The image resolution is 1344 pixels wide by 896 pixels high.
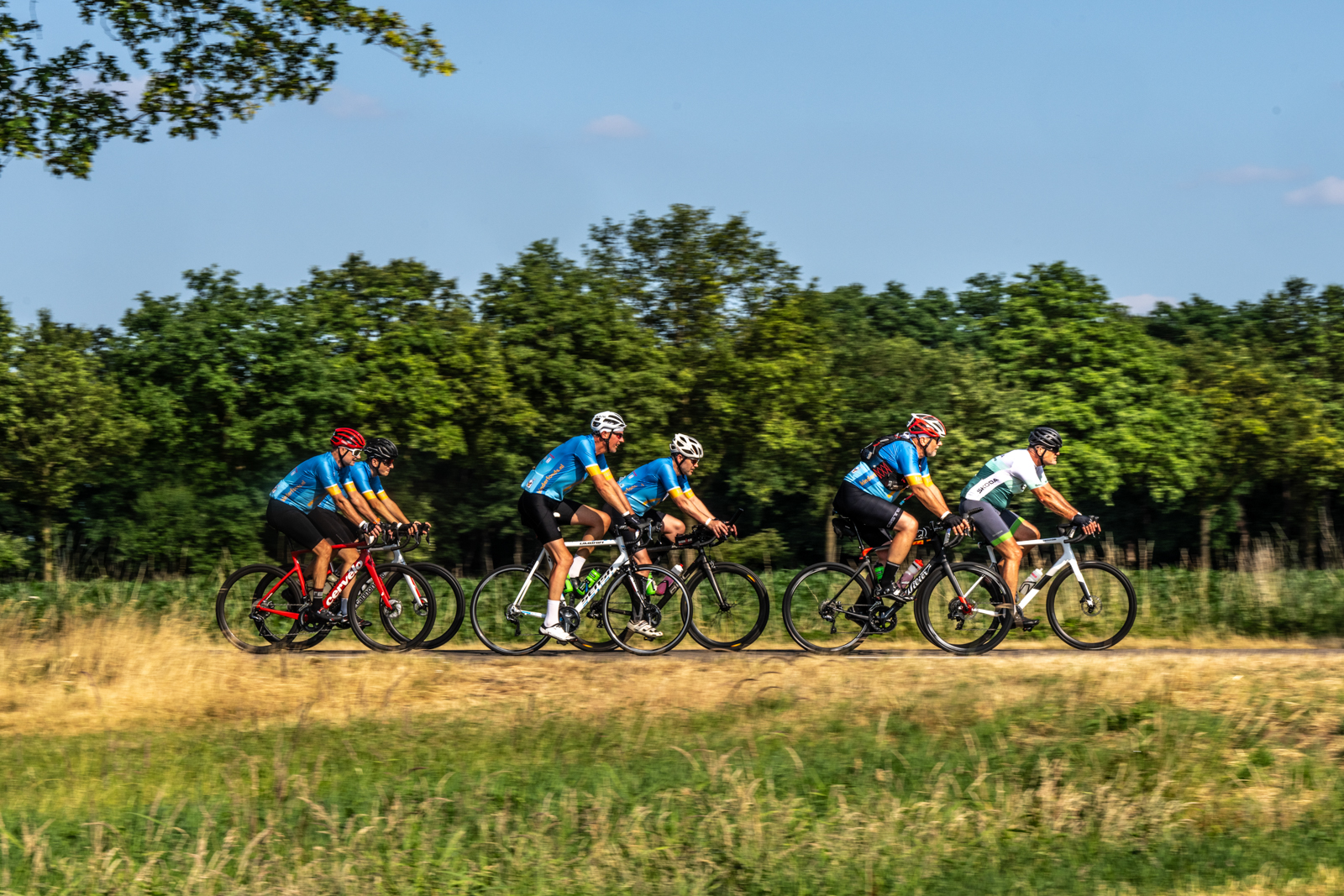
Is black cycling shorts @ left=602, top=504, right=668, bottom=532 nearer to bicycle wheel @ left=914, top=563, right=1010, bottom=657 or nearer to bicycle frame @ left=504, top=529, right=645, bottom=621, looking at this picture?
bicycle frame @ left=504, top=529, right=645, bottom=621

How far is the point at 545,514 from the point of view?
10539 millimetres

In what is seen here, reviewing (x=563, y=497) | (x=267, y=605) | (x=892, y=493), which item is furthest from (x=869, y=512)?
(x=267, y=605)

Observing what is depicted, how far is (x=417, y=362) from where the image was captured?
4981cm

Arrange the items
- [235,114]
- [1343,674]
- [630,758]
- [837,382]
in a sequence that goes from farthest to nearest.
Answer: [837,382], [235,114], [1343,674], [630,758]

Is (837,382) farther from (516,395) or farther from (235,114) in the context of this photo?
(235,114)

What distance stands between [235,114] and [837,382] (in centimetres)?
4196

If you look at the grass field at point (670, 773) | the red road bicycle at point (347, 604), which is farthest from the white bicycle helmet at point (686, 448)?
the red road bicycle at point (347, 604)

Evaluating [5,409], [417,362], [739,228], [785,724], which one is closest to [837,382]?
[739,228]

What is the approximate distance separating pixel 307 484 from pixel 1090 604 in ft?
21.3

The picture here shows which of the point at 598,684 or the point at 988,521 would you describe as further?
the point at 988,521

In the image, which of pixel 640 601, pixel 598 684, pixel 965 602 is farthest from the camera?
pixel 640 601

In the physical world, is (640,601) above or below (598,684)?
above

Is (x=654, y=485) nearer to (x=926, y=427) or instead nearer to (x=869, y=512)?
(x=869, y=512)

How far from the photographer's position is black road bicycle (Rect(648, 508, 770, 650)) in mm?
10516
